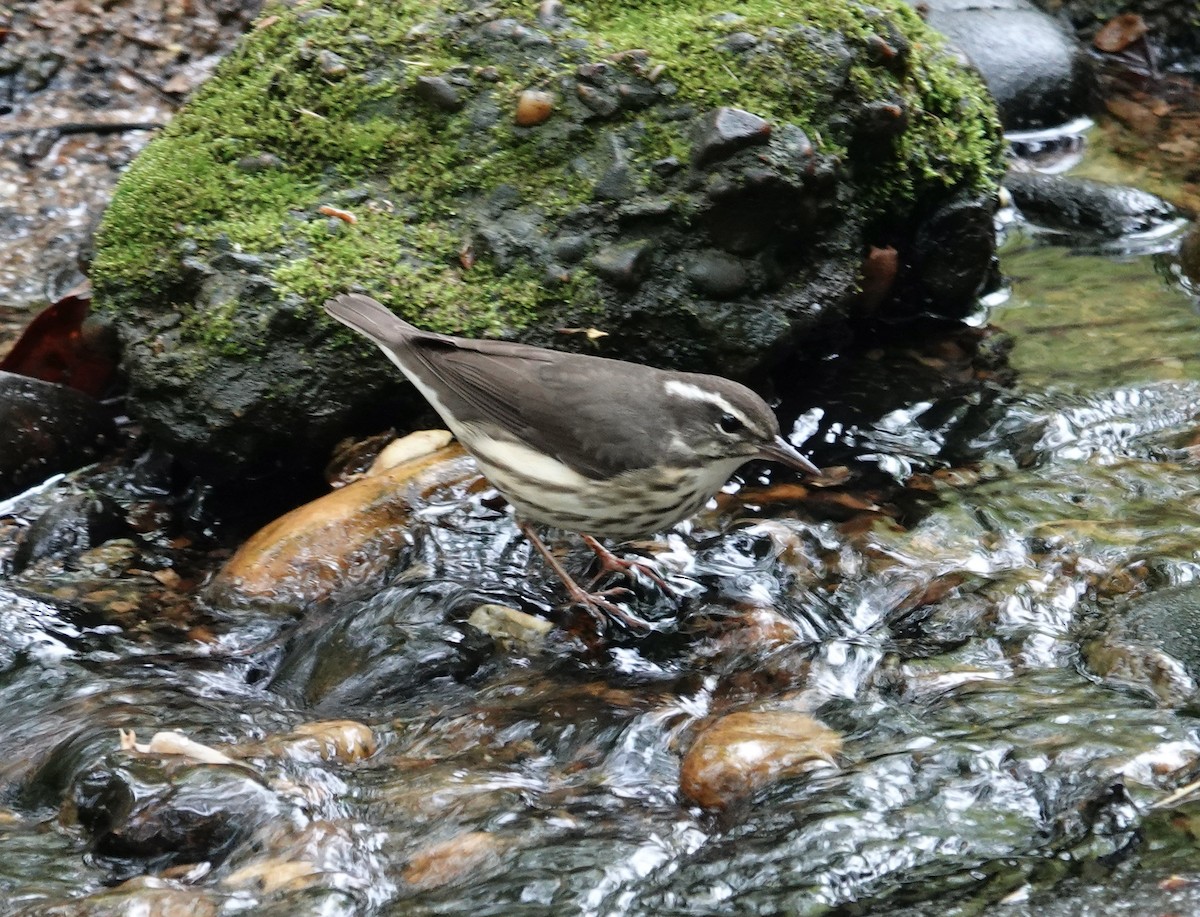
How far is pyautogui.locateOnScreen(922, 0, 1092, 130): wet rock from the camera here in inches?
361

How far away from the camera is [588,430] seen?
4.73 meters

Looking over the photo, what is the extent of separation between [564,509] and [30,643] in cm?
205

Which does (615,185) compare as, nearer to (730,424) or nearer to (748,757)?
(730,424)

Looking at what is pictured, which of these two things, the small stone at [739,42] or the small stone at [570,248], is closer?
the small stone at [570,248]

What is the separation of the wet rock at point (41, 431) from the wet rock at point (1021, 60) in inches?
260

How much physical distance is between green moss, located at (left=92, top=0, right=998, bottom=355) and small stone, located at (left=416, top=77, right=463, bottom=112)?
1.7 inches

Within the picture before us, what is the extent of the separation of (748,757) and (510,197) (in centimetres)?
306

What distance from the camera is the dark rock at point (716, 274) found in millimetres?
5461

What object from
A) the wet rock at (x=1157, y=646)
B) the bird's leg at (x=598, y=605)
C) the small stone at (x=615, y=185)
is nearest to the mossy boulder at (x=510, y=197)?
the small stone at (x=615, y=185)

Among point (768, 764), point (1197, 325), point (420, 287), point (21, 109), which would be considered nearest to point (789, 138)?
point (420, 287)

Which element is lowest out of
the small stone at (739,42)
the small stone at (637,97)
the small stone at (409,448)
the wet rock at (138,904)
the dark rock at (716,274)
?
the small stone at (409,448)

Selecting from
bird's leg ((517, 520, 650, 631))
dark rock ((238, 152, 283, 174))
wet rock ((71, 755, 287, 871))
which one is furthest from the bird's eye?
dark rock ((238, 152, 283, 174))

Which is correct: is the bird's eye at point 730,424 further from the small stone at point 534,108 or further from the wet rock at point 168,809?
the wet rock at point 168,809

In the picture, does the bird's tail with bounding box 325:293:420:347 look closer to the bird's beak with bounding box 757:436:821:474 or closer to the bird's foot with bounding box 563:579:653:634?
the bird's foot with bounding box 563:579:653:634
